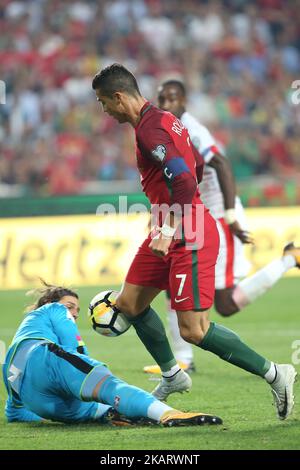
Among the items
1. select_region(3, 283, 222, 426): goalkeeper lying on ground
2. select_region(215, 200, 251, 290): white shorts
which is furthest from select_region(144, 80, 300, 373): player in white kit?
select_region(3, 283, 222, 426): goalkeeper lying on ground

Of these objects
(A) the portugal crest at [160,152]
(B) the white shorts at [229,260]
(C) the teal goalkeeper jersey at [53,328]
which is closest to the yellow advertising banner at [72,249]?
(B) the white shorts at [229,260]

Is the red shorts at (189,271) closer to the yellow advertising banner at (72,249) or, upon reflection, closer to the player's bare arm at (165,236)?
the player's bare arm at (165,236)

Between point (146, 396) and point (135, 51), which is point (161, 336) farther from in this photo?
point (135, 51)

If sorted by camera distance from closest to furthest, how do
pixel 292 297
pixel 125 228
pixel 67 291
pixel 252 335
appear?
pixel 67 291
pixel 252 335
pixel 292 297
pixel 125 228

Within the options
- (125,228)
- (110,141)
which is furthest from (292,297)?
(110,141)

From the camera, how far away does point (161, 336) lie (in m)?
6.29

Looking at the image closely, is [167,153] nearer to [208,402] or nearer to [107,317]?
[107,317]

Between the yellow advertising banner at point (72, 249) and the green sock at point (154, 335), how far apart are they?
6.85 metres

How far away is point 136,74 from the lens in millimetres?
17484

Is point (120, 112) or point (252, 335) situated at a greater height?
point (120, 112)

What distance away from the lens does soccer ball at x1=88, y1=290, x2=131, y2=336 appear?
6.13 metres

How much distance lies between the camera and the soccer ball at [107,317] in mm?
6129

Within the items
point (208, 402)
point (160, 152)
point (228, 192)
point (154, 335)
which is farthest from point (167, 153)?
point (228, 192)

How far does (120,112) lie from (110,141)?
10707 millimetres
